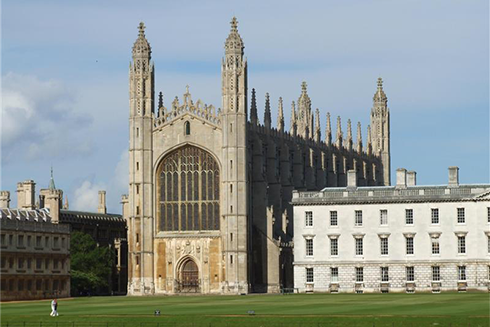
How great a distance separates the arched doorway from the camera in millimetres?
118000

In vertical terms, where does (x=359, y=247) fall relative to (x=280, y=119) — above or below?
below

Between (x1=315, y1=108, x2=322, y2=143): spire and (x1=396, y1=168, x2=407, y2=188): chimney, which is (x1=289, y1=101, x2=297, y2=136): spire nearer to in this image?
(x1=315, y1=108, x2=322, y2=143): spire

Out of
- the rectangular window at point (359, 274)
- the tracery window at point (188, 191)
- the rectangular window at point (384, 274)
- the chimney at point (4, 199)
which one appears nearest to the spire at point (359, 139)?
the tracery window at point (188, 191)

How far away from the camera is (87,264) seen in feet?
408

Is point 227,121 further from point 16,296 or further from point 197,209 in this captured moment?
point 16,296

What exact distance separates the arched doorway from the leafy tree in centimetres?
929

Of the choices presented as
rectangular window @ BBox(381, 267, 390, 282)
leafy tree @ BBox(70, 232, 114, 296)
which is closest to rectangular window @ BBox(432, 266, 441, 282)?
rectangular window @ BBox(381, 267, 390, 282)

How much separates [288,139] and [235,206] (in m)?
17.2

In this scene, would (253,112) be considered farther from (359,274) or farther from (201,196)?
(359,274)

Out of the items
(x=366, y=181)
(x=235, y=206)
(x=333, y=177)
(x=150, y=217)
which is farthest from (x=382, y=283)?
(x=366, y=181)

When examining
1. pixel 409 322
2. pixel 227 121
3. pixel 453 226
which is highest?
pixel 227 121

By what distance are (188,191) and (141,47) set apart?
14505mm

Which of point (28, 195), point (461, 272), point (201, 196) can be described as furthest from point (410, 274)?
point (28, 195)

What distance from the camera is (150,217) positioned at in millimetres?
118875
